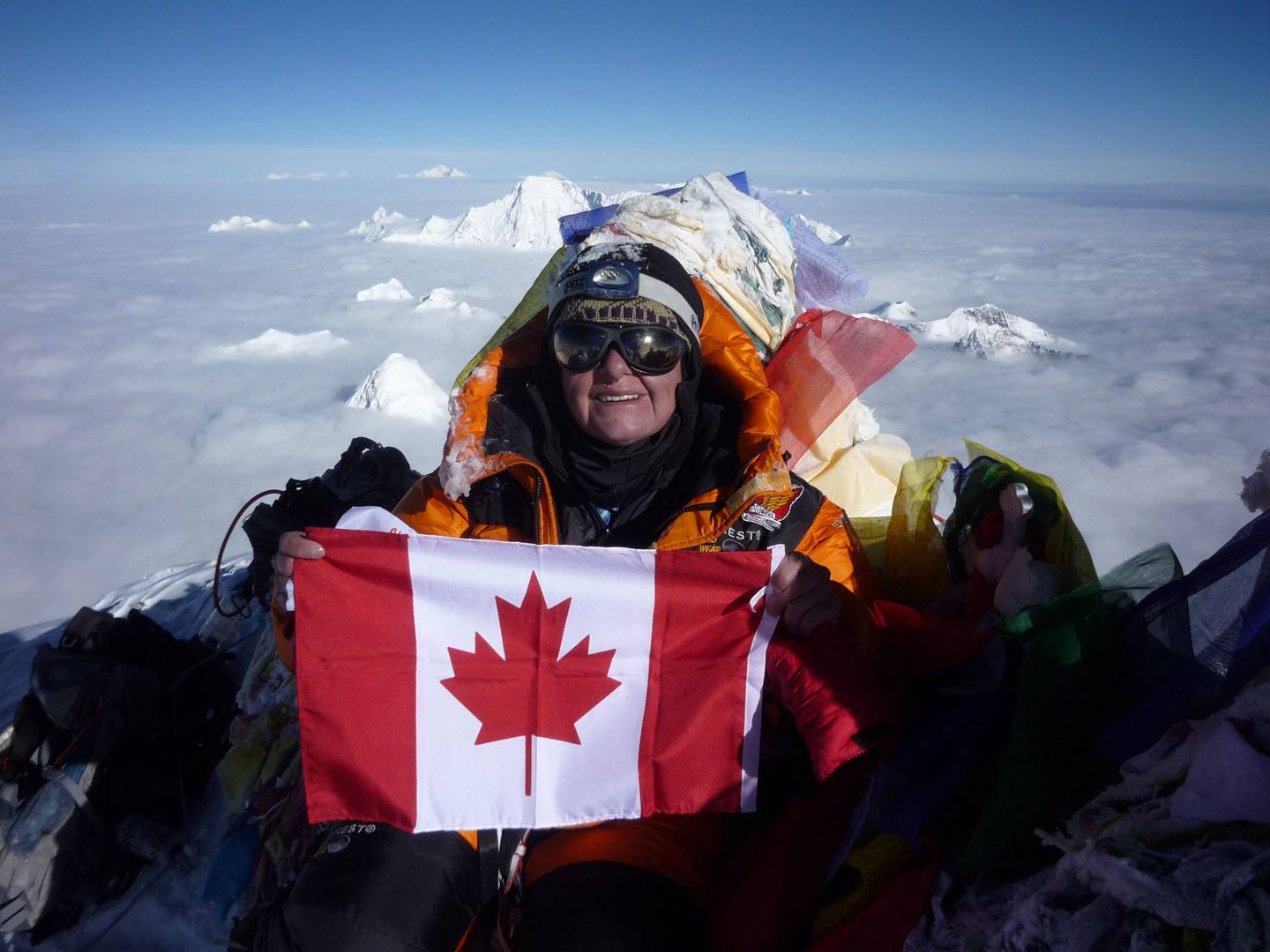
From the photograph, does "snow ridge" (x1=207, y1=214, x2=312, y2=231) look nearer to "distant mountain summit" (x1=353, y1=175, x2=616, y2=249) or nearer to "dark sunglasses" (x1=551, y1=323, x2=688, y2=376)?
"distant mountain summit" (x1=353, y1=175, x2=616, y2=249)

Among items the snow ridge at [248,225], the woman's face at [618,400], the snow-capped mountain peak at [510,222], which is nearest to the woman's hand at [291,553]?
the woman's face at [618,400]

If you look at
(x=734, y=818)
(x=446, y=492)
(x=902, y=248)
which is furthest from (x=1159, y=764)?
(x=902, y=248)

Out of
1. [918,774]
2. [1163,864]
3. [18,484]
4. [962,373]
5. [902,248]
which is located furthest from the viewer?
[902,248]

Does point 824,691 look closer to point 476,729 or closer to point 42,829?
point 476,729

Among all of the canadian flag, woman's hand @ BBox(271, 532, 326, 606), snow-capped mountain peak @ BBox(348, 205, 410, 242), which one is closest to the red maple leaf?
the canadian flag

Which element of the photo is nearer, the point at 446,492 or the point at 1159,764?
the point at 1159,764

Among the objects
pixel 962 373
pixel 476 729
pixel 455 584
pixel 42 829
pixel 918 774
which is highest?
pixel 455 584

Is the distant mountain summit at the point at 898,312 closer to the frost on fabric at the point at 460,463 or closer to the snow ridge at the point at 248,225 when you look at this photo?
the frost on fabric at the point at 460,463

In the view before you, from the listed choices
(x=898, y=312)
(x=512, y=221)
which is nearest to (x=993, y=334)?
(x=898, y=312)
